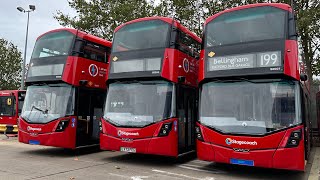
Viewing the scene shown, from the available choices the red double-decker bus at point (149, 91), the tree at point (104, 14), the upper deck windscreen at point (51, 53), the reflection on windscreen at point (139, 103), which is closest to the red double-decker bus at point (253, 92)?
the red double-decker bus at point (149, 91)

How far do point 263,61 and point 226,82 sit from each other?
41.1 inches

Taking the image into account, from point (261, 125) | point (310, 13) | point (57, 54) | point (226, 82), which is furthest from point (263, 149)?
point (310, 13)

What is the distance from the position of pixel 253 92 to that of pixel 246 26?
1781 mm

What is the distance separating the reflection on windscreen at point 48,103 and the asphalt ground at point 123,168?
1.35 meters

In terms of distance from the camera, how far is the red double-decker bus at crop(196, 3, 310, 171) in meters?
7.74

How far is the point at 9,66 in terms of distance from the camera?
4109 centimetres

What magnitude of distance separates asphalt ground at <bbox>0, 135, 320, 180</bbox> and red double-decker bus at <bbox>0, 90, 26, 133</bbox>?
368 inches

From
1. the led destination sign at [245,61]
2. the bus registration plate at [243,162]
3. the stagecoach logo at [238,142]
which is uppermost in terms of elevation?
the led destination sign at [245,61]

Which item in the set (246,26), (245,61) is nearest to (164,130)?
(245,61)

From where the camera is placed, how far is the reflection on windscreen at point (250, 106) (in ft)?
25.8

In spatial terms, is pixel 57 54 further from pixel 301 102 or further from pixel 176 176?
pixel 301 102

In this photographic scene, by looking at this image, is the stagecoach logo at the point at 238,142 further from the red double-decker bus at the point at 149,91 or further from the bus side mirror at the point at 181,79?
the bus side mirror at the point at 181,79

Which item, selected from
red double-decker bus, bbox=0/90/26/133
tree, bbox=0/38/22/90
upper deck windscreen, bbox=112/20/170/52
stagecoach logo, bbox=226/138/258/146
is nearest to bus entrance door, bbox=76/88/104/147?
upper deck windscreen, bbox=112/20/170/52

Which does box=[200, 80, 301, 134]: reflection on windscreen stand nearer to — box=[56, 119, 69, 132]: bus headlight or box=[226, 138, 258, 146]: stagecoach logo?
box=[226, 138, 258, 146]: stagecoach logo
